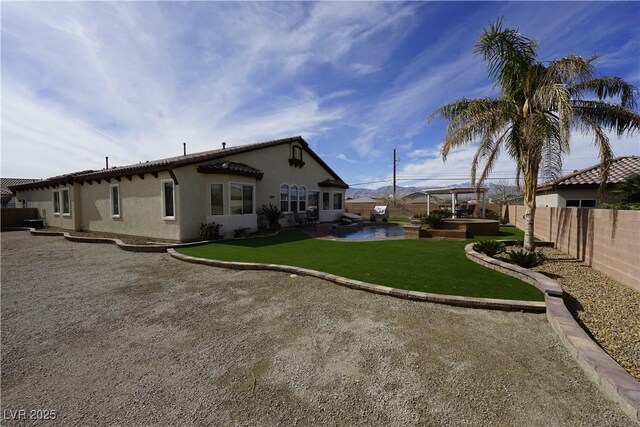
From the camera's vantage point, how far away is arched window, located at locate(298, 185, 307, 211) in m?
20.6

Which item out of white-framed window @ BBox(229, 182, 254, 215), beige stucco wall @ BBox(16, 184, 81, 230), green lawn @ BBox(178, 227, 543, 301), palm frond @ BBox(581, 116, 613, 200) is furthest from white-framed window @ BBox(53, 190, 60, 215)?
palm frond @ BBox(581, 116, 613, 200)

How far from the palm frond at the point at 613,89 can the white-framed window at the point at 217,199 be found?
14.1 meters

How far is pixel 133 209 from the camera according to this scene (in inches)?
563

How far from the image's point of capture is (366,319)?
4629mm

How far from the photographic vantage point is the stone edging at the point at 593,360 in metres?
2.61

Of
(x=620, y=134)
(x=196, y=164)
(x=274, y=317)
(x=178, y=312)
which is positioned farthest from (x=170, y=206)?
(x=620, y=134)

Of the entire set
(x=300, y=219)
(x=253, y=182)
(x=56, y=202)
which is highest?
(x=253, y=182)

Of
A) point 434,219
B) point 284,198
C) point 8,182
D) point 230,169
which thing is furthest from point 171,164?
point 8,182

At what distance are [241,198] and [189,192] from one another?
2866 millimetres

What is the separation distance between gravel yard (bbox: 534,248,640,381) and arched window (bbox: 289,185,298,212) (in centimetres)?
1490

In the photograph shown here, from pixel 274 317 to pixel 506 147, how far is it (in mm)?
10049

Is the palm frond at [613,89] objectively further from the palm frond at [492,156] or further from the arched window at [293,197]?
the arched window at [293,197]

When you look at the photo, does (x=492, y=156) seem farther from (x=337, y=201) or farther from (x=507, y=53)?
(x=337, y=201)

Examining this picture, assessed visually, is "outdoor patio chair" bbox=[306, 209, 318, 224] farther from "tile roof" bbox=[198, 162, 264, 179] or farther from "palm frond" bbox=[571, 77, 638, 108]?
"palm frond" bbox=[571, 77, 638, 108]
